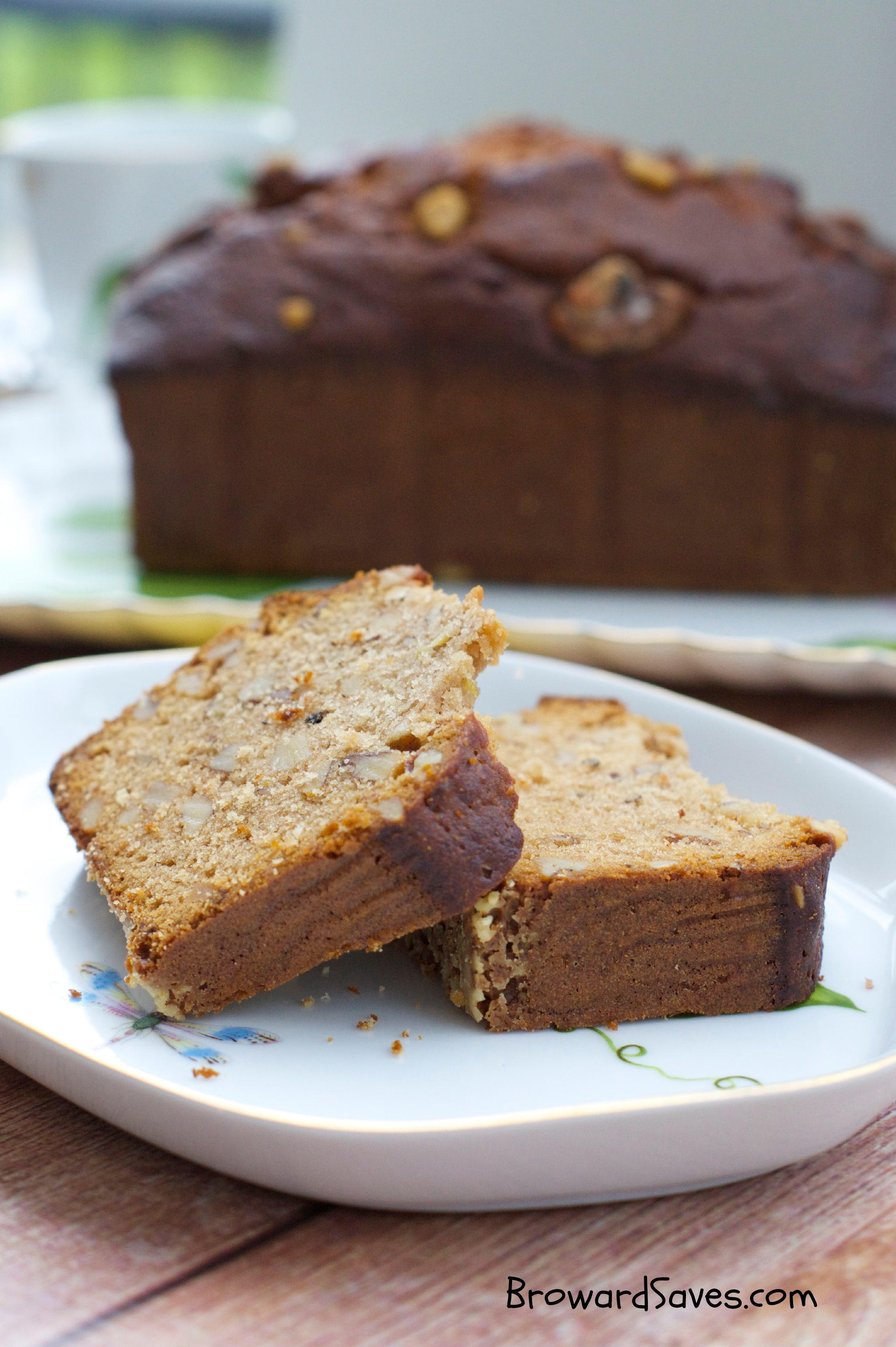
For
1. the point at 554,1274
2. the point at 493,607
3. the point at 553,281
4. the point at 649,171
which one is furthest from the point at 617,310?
the point at 554,1274

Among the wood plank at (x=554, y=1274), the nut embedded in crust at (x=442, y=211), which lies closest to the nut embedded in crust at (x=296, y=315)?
the nut embedded in crust at (x=442, y=211)

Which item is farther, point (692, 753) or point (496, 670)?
point (496, 670)

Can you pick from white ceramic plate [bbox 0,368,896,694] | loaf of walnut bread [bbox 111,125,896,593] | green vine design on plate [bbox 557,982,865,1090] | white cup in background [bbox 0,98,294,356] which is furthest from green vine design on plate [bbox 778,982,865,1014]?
white cup in background [bbox 0,98,294,356]

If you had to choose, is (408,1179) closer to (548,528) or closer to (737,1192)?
(737,1192)

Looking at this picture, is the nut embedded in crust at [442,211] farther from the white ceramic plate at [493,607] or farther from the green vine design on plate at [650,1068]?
the green vine design on plate at [650,1068]

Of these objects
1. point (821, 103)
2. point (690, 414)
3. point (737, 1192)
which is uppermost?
point (821, 103)

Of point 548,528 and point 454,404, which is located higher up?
point 454,404

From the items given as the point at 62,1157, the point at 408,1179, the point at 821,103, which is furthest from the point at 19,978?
the point at 821,103
